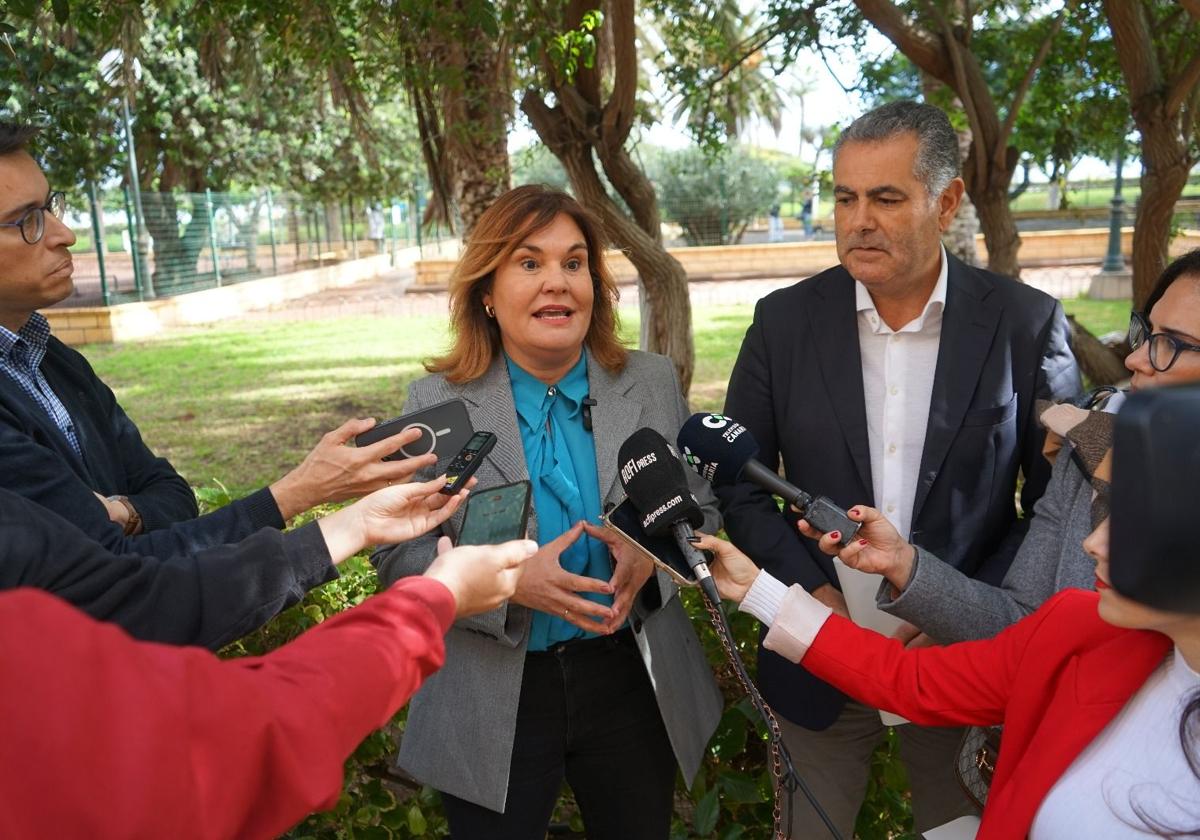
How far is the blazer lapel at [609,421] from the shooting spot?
2.67 metres

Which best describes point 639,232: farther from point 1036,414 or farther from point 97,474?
point 97,474

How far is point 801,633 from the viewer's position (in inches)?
88.5

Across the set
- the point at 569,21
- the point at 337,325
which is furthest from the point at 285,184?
the point at 569,21

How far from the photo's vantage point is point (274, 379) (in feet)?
41.2

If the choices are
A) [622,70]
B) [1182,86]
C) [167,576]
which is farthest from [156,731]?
[1182,86]

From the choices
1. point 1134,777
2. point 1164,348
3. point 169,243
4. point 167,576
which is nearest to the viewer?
point 1134,777

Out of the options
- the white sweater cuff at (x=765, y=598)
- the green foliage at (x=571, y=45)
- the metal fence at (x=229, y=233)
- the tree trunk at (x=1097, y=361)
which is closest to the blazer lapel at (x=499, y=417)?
the white sweater cuff at (x=765, y=598)

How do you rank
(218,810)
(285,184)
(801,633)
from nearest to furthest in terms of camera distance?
(218,810), (801,633), (285,184)

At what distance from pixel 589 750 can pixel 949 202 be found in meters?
1.69

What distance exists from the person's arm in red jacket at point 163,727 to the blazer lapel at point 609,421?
4.13ft

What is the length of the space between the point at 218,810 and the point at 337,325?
17.5m

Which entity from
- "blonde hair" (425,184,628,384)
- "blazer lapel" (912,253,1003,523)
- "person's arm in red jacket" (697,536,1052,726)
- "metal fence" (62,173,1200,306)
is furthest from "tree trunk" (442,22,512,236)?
"person's arm in red jacket" (697,536,1052,726)

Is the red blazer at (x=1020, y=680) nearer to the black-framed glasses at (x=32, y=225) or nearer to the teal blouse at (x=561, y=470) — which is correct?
the teal blouse at (x=561, y=470)

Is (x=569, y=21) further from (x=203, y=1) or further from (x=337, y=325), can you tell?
A: (x=337, y=325)
